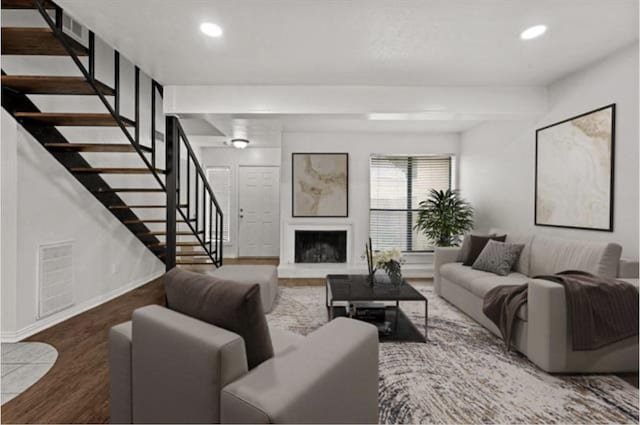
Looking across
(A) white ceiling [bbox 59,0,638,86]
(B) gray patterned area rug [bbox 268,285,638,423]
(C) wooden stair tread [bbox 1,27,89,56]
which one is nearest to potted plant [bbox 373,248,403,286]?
(B) gray patterned area rug [bbox 268,285,638,423]

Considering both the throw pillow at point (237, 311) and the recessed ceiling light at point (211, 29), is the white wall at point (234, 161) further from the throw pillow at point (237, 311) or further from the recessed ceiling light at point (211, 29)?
the throw pillow at point (237, 311)

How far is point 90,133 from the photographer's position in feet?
12.3

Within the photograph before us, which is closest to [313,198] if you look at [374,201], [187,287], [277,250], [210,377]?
[374,201]

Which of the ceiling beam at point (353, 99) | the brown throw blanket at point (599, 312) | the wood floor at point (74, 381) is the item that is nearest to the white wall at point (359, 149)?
the ceiling beam at point (353, 99)

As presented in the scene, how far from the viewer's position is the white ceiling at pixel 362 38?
2355 mm

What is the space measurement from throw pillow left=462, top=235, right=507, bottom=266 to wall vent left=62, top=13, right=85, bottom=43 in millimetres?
4622

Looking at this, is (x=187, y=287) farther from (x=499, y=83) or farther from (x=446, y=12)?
(x=499, y=83)

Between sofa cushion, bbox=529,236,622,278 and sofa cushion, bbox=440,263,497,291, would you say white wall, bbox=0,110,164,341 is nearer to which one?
sofa cushion, bbox=440,263,497,291

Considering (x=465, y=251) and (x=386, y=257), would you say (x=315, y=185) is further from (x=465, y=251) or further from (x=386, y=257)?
(x=386, y=257)

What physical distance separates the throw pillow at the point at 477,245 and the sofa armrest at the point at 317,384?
2904 mm

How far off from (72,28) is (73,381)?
113 inches

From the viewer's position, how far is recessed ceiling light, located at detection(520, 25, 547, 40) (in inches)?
103

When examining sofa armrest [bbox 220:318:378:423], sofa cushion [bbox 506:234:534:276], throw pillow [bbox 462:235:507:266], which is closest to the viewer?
sofa armrest [bbox 220:318:378:423]

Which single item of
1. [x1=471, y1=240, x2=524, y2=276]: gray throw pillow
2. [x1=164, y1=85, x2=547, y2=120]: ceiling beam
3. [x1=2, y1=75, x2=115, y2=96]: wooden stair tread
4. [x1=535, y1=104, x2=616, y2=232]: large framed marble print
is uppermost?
[x1=164, y1=85, x2=547, y2=120]: ceiling beam
